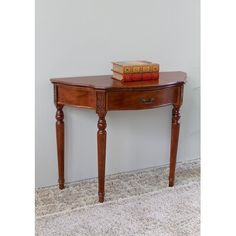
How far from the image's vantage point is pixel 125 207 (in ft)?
6.85

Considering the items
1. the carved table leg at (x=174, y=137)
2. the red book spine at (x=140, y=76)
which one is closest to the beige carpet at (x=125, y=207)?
the carved table leg at (x=174, y=137)

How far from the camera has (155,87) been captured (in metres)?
2.06

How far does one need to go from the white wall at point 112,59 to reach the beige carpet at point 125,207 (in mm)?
154

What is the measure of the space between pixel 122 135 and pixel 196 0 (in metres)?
1.08

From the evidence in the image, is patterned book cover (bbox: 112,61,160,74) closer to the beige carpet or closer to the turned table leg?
the turned table leg

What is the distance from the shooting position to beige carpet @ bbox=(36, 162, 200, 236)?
72.8 inches

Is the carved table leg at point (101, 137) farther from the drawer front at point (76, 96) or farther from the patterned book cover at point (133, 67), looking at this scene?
the patterned book cover at point (133, 67)

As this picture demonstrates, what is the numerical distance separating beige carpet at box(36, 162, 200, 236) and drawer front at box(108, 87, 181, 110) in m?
0.56

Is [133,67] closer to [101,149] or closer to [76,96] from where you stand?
[76,96]

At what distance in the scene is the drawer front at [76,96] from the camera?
2.02 m

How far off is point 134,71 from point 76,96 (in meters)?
0.36

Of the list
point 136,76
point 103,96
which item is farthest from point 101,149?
point 136,76
